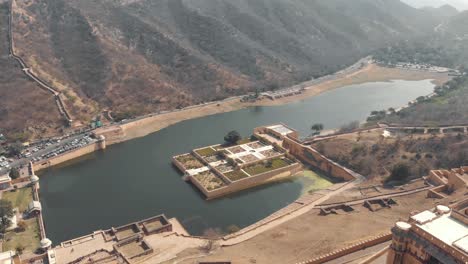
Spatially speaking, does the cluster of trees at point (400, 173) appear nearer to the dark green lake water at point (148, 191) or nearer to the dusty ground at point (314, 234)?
the dusty ground at point (314, 234)

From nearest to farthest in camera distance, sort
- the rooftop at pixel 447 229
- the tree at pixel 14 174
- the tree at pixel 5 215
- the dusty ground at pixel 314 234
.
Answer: the rooftop at pixel 447 229, the dusty ground at pixel 314 234, the tree at pixel 5 215, the tree at pixel 14 174

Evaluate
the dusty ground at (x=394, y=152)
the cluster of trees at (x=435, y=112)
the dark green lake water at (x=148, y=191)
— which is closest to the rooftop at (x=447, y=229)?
the dark green lake water at (x=148, y=191)

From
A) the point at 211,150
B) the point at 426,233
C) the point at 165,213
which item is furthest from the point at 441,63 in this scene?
the point at 426,233

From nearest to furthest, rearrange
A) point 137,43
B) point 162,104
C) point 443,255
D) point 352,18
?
point 443,255 → point 162,104 → point 137,43 → point 352,18

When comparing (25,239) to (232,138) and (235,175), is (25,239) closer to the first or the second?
(235,175)

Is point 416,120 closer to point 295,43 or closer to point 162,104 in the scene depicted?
point 162,104

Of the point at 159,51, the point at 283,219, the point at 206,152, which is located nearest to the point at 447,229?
the point at 283,219
